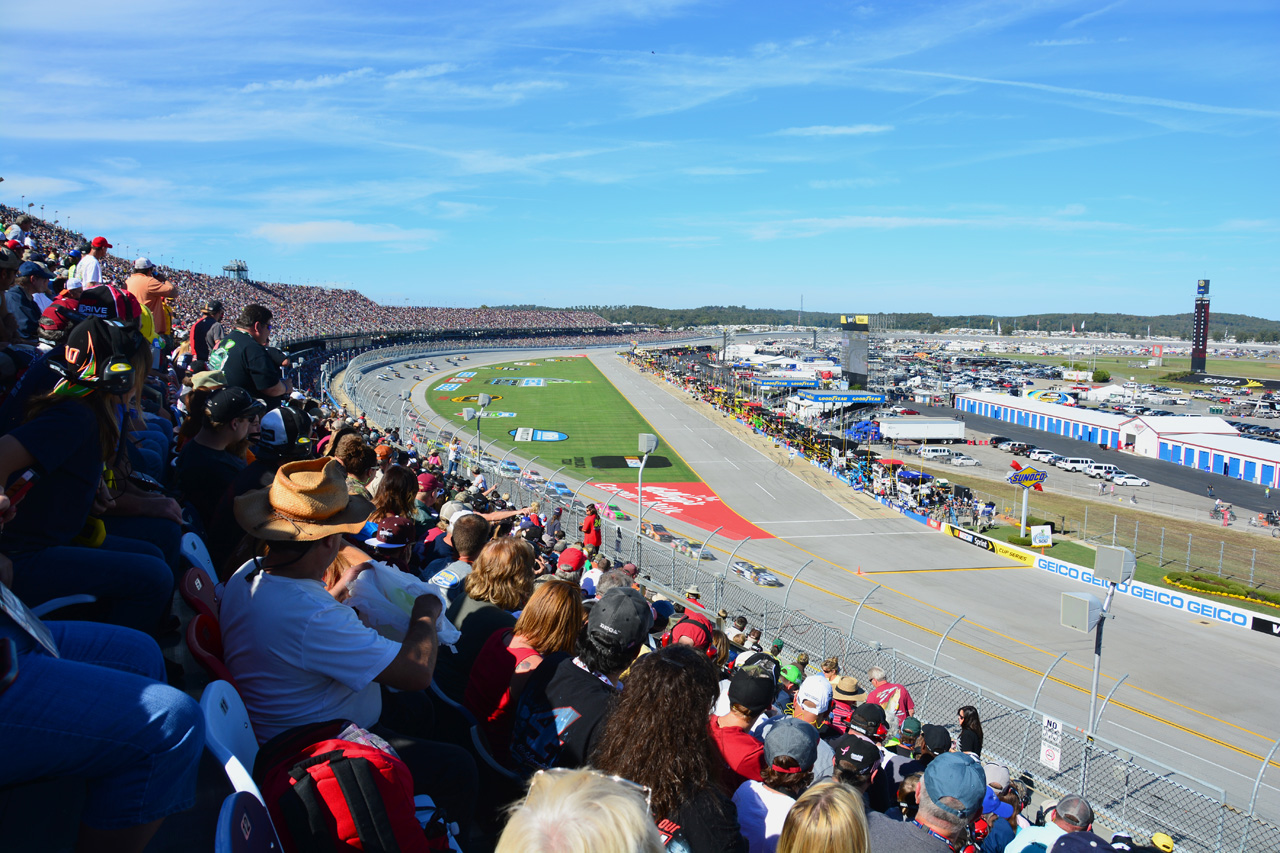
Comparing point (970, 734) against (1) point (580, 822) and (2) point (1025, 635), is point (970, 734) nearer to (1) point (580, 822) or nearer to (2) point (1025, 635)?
(1) point (580, 822)

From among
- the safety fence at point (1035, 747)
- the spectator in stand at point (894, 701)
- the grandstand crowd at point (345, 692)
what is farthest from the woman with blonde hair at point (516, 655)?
the safety fence at point (1035, 747)

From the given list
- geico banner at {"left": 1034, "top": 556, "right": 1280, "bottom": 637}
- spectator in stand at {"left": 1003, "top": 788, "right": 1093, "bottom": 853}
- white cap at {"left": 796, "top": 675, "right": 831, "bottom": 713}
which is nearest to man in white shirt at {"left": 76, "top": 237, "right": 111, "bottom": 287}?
white cap at {"left": 796, "top": 675, "right": 831, "bottom": 713}

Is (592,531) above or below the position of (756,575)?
above

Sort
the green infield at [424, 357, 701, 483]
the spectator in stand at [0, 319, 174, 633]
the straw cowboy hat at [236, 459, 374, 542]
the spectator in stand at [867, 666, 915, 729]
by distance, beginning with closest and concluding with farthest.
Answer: the straw cowboy hat at [236, 459, 374, 542]
the spectator in stand at [0, 319, 174, 633]
the spectator in stand at [867, 666, 915, 729]
the green infield at [424, 357, 701, 483]

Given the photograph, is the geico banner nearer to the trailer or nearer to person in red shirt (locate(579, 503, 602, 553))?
person in red shirt (locate(579, 503, 602, 553))

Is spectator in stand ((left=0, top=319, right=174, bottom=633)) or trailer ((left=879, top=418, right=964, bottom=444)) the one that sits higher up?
spectator in stand ((left=0, top=319, right=174, bottom=633))

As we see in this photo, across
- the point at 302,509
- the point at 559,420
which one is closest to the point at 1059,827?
the point at 302,509

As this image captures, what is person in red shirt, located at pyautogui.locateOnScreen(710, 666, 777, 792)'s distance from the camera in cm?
353

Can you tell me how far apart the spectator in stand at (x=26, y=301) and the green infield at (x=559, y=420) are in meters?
31.3

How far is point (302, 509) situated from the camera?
10.1 ft

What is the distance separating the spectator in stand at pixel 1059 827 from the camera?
444 centimetres

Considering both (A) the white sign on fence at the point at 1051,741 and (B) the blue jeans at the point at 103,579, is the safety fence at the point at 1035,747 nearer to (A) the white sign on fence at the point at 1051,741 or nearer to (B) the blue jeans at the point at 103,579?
(A) the white sign on fence at the point at 1051,741

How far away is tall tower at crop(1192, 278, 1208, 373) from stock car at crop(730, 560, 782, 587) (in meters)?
122

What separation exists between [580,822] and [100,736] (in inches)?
56.8
